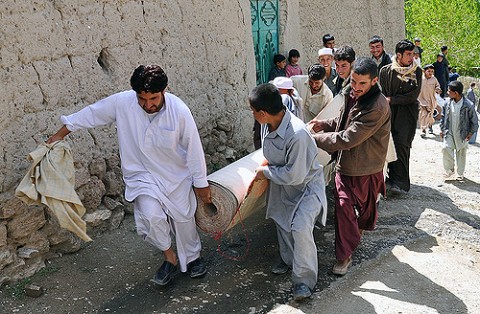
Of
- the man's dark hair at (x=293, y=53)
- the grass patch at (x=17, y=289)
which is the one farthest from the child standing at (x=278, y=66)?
the grass patch at (x=17, y=289)

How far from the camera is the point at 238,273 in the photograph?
430cm

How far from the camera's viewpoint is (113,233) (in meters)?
4.77

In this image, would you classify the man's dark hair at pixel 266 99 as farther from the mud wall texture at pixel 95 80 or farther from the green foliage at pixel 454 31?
the green foliage at pixel 454 31

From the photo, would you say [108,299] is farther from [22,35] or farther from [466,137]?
[466,137]

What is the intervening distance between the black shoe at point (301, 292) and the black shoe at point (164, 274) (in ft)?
2.92

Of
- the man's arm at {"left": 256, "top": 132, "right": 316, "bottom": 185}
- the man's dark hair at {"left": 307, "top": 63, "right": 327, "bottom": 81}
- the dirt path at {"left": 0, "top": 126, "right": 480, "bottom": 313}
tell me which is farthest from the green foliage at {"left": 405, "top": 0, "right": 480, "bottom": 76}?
the man's arm at {"left": 256, "top": 132, "right": 316, "bottom": 185}

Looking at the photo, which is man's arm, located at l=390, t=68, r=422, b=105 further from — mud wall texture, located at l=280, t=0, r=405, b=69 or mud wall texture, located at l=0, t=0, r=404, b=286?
mud wall texture, located at l=280, t=0, r=405, b=69

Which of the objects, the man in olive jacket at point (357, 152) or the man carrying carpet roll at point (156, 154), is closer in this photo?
the man carrying carpet roll at point (156, 154)

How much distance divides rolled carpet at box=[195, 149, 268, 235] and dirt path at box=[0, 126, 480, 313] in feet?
1.52

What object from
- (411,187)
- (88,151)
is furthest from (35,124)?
(411,187)

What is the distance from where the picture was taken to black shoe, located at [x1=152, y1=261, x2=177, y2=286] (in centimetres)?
403

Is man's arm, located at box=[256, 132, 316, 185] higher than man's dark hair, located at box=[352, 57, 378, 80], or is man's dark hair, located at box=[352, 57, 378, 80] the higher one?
man's dark hair, located at box=[352, 57, 378, 80]

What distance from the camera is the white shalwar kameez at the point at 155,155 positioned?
3857 millimetres

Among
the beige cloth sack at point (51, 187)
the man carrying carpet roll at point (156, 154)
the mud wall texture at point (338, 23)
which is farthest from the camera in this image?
the mud wall texture at point (338, 23)
